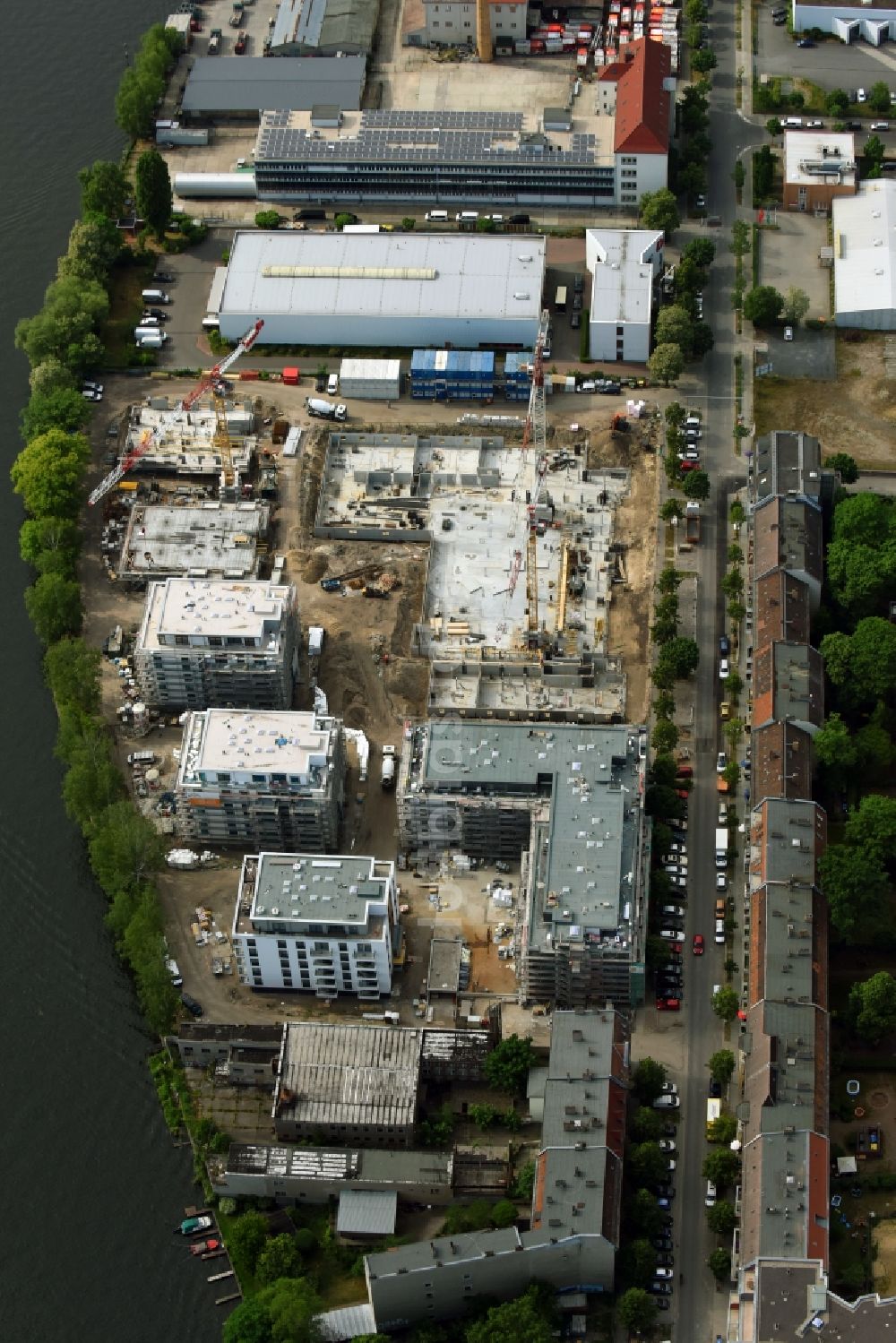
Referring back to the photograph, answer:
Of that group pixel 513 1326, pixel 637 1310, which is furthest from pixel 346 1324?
pixel 637 1310

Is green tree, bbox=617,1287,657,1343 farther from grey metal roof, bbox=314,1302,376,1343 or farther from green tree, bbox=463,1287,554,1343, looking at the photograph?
grey metal roof, bbox=314,1302,376,1343

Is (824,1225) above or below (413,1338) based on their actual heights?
above

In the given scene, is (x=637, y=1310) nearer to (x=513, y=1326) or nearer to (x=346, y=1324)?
(x=513, y=1326)

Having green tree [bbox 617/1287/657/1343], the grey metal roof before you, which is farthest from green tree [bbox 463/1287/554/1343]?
the grey metal roof

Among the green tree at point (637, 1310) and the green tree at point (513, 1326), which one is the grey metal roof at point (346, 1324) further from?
the green tree at point (637, 1310)

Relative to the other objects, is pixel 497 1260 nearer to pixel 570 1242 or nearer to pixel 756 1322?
pixel 570 1242

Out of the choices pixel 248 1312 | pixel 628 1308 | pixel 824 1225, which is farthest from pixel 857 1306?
pixel 248 1312

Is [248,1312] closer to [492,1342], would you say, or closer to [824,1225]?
[492,1342]
